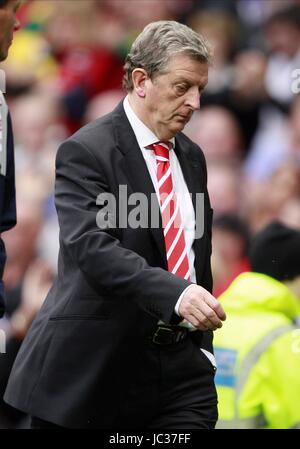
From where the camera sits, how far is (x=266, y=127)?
9109 millimetres

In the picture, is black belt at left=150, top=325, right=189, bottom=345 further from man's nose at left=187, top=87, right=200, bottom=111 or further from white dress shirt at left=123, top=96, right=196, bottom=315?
man's nose at left=187, top=87, right=200, bottom=111

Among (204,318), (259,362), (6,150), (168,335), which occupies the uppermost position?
(6,150)

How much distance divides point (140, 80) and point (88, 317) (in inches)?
34.2

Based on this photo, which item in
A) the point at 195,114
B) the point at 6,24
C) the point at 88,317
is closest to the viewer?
the point at 6,24

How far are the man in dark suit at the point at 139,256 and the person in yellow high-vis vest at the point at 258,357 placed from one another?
0.48 metres

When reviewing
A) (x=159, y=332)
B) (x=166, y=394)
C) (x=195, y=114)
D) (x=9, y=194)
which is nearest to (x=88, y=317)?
(x=159, y=332)

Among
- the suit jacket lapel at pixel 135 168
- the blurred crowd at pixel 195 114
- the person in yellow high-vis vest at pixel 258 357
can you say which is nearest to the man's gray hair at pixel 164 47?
the suit jacket lapel at pixel 135 168

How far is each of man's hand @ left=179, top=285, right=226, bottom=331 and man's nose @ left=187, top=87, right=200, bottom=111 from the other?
0.72m

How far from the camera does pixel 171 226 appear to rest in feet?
14.2

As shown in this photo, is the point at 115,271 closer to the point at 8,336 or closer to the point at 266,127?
the point at 8,336

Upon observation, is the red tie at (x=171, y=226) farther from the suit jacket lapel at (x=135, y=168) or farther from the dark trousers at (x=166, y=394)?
the dark trousers at (x=166, y=394)

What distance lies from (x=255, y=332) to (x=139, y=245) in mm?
905

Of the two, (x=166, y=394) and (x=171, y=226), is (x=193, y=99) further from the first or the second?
(x=166, y=394)

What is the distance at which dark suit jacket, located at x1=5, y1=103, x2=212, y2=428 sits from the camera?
4.21 m
